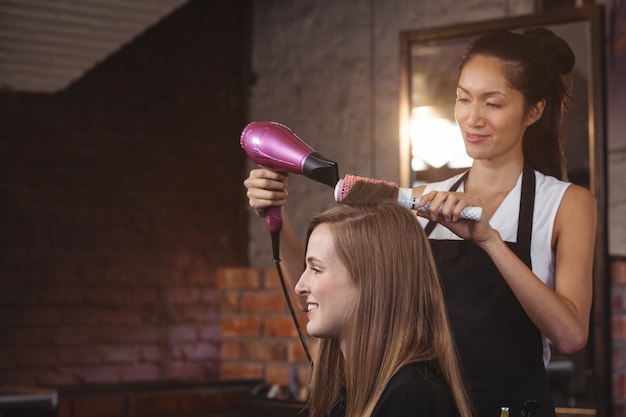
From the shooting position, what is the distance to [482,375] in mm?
1675

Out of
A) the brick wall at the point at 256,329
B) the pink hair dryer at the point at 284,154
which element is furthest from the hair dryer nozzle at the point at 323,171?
the brick wall at the point at 256,329

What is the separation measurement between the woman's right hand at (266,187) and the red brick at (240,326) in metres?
2.16

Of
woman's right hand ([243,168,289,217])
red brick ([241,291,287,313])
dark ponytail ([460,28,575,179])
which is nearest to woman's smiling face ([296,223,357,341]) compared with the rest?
woman's right hand ([243,168,289,217])

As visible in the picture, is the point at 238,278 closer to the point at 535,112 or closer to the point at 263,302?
the point at 263,302

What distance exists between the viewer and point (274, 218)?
1791 millimetres

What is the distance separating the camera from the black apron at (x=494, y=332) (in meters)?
1.66

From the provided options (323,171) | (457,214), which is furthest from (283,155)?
(457,214)

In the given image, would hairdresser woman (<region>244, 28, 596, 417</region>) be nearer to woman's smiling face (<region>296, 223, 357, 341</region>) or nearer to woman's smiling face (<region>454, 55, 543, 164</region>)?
woman's smiling face (<region>454, 55, 543, 164</region>)

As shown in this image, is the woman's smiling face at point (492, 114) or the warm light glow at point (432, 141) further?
the warm light glow at point (432, 141)

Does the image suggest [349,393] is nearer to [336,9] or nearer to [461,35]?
[461,35]

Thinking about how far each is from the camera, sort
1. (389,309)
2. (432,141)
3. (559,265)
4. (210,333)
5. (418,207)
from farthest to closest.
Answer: (210,333) < (432,141) < (559,265) < (418,207) < (389,309)

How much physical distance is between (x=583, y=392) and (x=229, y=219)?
1.66 m

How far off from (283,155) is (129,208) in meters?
2.19

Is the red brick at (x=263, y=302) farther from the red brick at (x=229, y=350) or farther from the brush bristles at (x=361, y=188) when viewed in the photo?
the brush bristles at (x=361, y=188)
